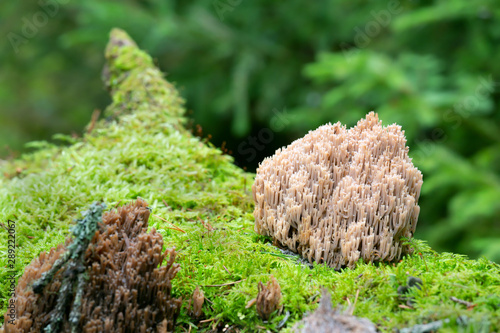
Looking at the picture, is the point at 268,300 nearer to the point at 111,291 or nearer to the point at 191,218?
the point at 111,291

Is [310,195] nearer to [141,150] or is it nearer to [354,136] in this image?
[354,136]

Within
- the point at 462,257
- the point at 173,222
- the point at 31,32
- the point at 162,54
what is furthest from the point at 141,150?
the point at 31,32

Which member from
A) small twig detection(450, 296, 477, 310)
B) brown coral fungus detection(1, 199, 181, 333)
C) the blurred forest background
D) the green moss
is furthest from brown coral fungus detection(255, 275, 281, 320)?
the blurred forest background

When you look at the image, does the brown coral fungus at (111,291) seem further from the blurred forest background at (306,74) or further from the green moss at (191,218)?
the blurred forest background at (306,74)

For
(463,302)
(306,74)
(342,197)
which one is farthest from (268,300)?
(306,74)

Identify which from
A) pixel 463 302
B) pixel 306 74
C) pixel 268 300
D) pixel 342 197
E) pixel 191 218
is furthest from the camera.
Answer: pixel 306 74

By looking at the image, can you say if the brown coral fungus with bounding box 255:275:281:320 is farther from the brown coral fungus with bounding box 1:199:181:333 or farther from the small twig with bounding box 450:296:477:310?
the small twig with bounding box 450:296:477:310
